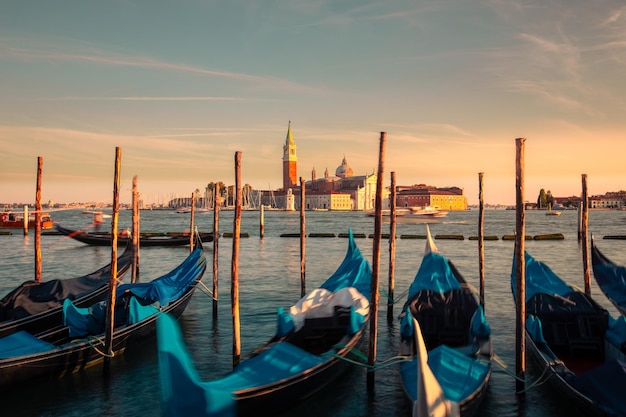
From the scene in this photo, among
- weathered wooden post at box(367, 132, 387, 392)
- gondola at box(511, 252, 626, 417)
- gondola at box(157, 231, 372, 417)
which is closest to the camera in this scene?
gondola at box(157, 231, 372, 417)

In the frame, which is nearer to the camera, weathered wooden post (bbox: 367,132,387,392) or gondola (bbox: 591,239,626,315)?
weathered wooden post (bbox: 367,132,387,392)

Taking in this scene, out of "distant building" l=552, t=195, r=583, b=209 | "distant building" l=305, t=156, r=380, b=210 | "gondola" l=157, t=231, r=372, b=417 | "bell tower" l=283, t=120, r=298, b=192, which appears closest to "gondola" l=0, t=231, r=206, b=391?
"gondola" l=157, t=231, r=372, b=417

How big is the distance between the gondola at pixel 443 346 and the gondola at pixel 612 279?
2.89 meters

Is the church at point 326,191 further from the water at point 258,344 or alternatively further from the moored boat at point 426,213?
the water at point 258,344

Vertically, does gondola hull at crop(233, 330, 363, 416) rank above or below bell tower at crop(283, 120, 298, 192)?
below

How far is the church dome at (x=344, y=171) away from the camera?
13775 cm

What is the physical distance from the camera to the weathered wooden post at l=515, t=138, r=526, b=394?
20.3 ft

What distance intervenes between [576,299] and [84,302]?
30.5 feet

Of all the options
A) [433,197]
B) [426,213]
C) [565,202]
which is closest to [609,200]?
[565,202]

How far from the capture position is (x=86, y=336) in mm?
7848

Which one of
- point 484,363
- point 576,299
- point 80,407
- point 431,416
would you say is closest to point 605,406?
point 484,363

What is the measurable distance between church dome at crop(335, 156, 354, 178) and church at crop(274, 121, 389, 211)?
5.14 meters

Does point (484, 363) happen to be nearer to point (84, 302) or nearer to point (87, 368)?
point (87, 368)

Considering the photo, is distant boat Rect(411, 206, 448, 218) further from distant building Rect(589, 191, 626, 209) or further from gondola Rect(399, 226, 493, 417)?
distant building Rect(589, 191, 626, 209)
